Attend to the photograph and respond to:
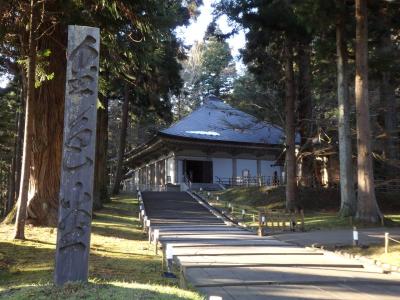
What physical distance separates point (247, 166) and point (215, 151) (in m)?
A: 3.13

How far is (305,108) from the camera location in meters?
30.5

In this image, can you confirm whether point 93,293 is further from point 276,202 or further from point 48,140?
point 276,202

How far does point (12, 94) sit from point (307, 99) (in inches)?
802

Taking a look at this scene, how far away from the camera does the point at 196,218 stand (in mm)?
22312

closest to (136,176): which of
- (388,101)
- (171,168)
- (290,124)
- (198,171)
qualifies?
(198,171)

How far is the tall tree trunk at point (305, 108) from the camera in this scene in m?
27.1

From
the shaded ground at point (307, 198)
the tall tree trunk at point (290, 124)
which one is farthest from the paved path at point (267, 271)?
the shaded ground at point (307, 198)

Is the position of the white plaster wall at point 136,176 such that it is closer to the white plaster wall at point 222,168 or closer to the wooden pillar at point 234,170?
the white plaster wall at point 222,168

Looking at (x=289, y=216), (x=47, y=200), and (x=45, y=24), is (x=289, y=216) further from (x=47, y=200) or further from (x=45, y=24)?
(x=45, y=24)

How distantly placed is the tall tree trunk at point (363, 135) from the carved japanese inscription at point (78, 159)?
14.2 meters

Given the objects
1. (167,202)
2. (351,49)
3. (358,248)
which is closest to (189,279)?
(358,248)

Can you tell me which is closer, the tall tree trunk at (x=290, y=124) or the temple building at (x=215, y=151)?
the tall tree trunk at (x=290, y=124)

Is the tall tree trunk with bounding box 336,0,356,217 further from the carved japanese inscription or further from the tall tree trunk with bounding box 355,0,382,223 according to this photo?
the carved japanese inscription

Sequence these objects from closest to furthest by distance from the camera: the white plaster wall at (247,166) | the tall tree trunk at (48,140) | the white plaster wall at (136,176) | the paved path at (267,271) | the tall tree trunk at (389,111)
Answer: the paved path at (267,271) → the tall tree trunk at (48,140) → the tall tree trunk at (389,111) → the white plaster wall at (247,166) → the white plaster wall at (136,176)
